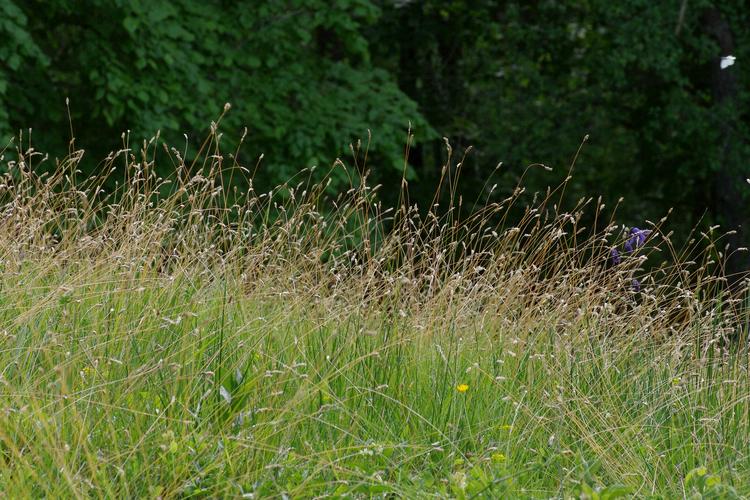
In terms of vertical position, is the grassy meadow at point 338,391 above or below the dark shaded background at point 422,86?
above

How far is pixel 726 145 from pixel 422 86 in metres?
5.13

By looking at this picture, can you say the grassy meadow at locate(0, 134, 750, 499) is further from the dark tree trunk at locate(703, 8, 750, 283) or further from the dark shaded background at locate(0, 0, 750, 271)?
the dark tree trunk at locate(703, 8, 750, 283)

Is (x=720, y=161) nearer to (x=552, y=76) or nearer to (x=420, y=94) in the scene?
(x=552, y=76)

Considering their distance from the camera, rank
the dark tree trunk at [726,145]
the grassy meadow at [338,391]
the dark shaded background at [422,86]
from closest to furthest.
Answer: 1. the grassy meadow at [338,391]
2. the dark shaded background at [422,86]
3. the dark tree trunk at [726,145]

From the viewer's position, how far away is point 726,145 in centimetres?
1298

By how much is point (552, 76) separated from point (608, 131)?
44.9 inches

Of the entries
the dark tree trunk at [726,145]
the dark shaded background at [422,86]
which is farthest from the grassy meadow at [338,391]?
the dark tree trunk at [726,145]

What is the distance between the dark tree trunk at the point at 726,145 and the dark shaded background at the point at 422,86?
0.08ft

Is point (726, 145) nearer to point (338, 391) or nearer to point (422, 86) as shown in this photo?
point (422, 86)

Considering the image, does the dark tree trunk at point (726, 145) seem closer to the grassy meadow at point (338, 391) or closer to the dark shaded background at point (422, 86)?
the dark shaded background at point (422, 86)

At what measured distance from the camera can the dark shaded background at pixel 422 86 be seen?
9.89m

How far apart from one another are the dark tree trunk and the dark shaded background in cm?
2

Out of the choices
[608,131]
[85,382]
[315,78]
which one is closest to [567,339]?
[85,382]

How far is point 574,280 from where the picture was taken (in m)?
4.87
